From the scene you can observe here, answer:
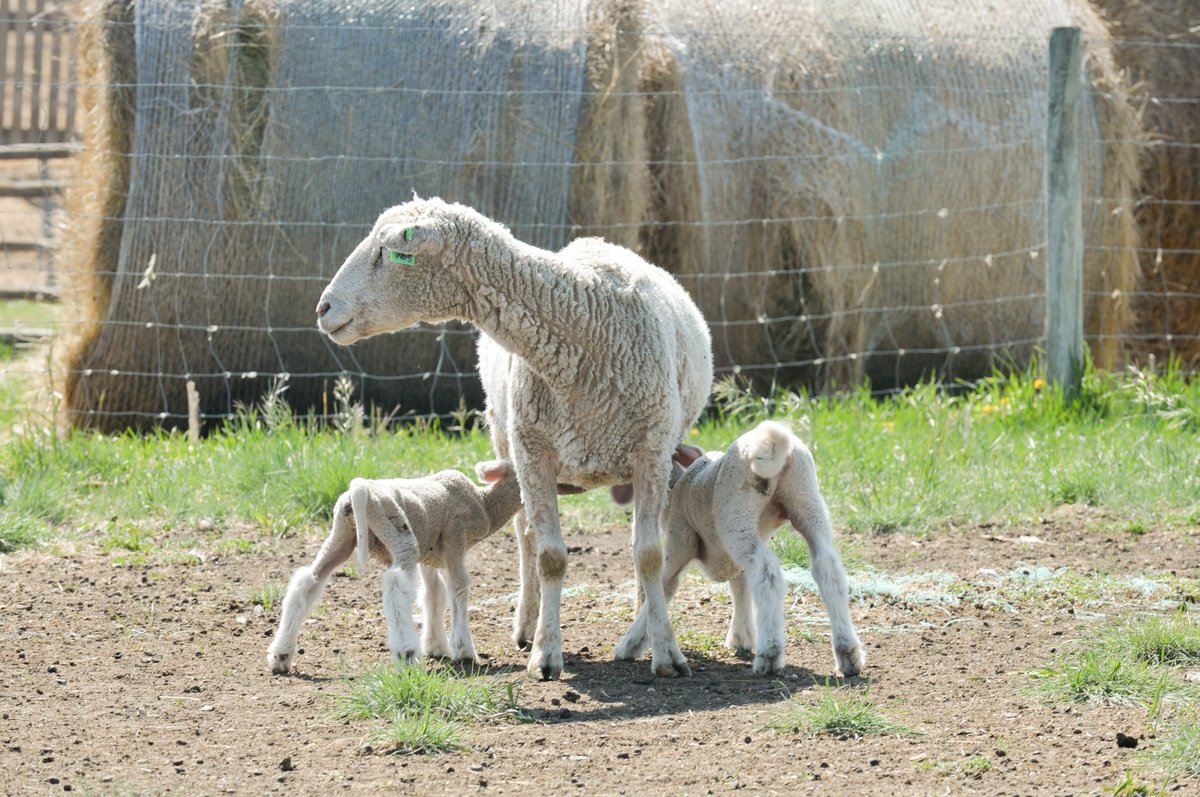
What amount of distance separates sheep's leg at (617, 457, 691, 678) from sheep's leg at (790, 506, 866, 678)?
17.8 inches

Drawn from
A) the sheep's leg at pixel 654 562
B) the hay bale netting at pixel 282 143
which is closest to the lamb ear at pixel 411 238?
the sheep's leg at pixel 654 562

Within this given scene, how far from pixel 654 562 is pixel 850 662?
68 centimetres

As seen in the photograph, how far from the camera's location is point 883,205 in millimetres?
9430

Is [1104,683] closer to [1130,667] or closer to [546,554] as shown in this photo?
[1130,667]

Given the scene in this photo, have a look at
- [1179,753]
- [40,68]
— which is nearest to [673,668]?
[1179,753]

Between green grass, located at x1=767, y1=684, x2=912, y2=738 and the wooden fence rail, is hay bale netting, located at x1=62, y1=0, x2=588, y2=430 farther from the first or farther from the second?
the wooden fence rail

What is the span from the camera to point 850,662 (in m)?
4.94

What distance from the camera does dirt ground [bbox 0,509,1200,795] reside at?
4.02m

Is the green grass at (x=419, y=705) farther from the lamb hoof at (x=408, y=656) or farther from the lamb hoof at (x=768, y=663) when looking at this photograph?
the lamb hoof at (x=768, y=663)

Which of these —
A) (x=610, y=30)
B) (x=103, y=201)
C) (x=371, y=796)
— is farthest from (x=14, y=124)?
(x=371, y=796)

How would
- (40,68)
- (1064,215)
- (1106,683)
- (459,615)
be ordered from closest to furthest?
(1106,683) → (459,615) → (1064,215) → (40,68)

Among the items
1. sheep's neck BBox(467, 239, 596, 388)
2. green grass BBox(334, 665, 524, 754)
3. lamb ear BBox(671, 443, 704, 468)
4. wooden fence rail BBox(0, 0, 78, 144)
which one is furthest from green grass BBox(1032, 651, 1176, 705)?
wooden fence rail BBox(0, 0, 78, 144)

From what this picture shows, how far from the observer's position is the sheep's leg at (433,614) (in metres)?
5.40

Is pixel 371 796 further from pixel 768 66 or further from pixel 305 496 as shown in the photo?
pixel 768 66
